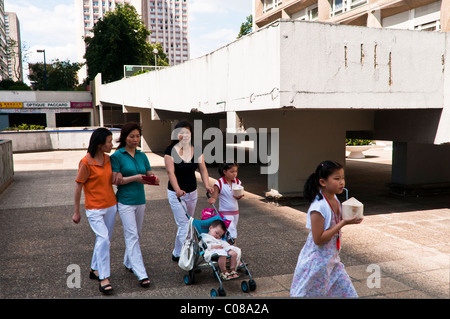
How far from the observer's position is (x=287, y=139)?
9.57 m

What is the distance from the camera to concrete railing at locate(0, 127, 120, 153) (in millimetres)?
23219

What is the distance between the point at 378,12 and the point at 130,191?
17248 mm

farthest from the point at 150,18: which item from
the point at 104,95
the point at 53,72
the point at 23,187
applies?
the point at 23,187

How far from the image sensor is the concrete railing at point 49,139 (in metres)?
23.2

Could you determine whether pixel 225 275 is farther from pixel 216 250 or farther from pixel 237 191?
pixel 237 191

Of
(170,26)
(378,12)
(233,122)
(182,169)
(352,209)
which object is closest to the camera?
(352,209)

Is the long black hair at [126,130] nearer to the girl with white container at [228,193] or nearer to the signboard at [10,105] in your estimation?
the girl with white container at [228,193]

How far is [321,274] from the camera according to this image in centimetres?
321

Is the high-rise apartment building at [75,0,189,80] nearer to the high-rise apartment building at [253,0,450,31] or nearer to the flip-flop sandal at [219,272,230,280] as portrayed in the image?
the high-rise apartment building at [253,0,450,31]

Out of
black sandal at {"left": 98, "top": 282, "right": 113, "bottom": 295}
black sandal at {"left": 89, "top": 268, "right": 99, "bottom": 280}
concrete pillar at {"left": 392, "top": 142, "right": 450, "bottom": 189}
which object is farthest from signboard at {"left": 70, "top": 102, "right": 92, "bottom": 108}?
black sandal at {"left": 98, "top": 282, "right": 113, "bottom": 295}

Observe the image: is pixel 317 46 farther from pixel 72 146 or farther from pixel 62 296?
pixel 72 146

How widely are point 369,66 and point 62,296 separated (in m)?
6.85

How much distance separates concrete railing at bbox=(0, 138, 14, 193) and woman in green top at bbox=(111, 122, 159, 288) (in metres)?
8.32

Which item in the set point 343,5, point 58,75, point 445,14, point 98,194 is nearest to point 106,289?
point 98,194
